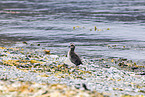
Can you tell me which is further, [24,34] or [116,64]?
[24,34]

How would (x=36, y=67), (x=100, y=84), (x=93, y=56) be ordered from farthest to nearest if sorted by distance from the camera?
(x=93, y=56) < (x=36, y=67) < (x=100, y=84)

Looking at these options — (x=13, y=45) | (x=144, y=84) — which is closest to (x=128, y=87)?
(x=144, y=84)

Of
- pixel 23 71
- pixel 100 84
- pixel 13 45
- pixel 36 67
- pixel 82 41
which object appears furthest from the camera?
pixel 82 41

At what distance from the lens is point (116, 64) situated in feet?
62.2

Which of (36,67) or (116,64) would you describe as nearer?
(36,67)

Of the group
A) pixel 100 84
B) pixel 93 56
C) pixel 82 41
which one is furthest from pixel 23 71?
pixel 82 41

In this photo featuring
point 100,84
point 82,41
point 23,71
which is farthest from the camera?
point 82,41

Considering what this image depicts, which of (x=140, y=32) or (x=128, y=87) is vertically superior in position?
(x=140, y=32)

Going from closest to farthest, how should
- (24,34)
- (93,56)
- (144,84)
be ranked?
(144,84), (93,56), (24,34)

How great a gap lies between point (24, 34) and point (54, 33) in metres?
3.56

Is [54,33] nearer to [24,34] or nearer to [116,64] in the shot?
[24,34]

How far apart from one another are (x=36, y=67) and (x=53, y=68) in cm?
105

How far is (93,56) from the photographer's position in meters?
21.5

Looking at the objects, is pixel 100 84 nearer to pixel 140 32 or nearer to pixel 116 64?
pixel 116 64
